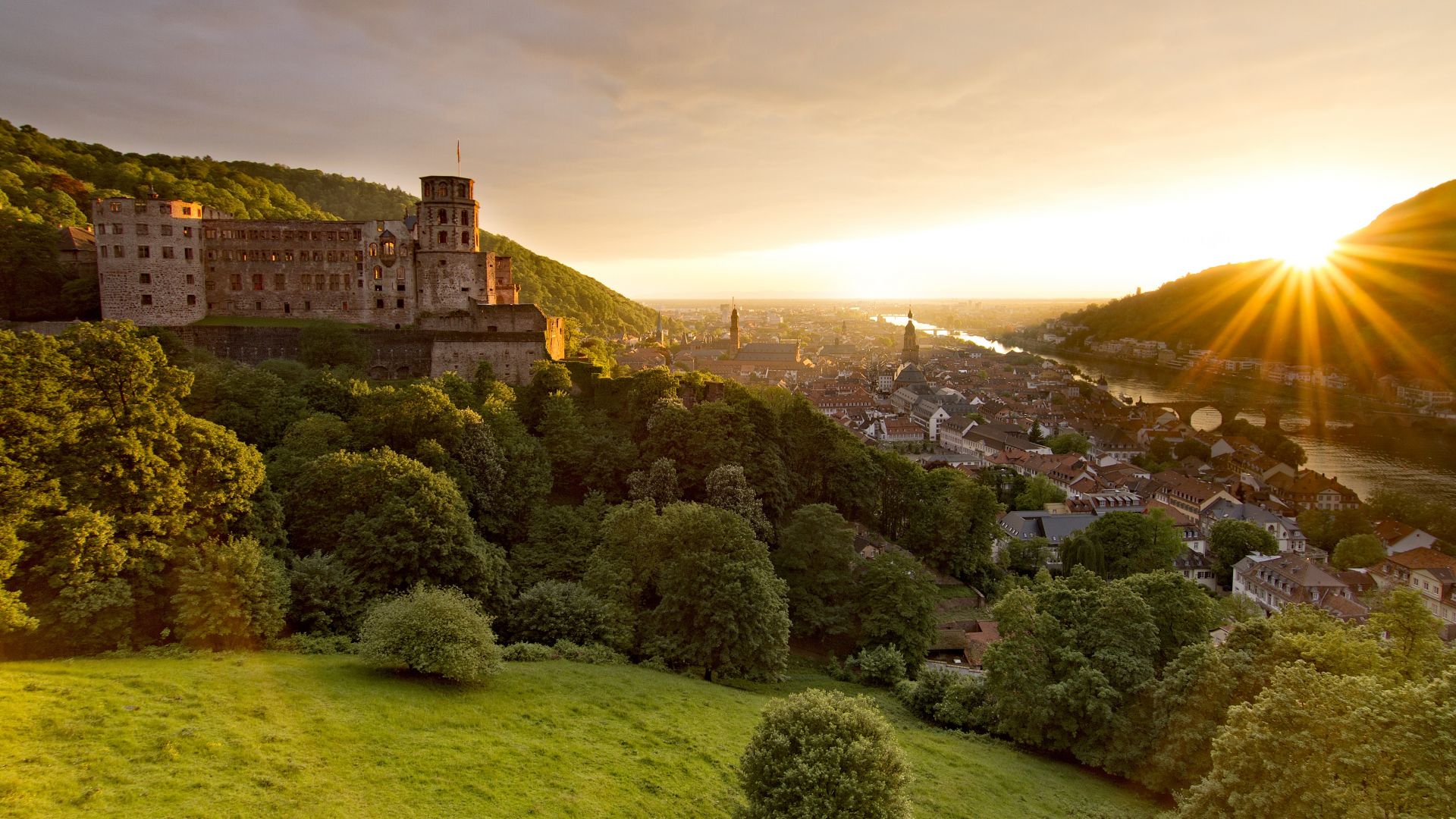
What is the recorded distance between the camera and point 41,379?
65.9ft

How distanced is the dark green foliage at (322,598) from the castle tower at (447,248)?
26619mm

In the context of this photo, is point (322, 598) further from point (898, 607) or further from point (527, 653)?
point (898, 607)

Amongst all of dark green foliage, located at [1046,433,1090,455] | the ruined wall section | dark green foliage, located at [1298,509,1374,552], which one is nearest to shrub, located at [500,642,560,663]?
the ruined wall section

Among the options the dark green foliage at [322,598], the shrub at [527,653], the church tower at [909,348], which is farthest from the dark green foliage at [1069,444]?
the church tower at [909,348]

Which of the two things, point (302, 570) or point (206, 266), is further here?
point (206, 266)

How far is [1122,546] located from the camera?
161 feet

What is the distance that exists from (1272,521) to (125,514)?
237ft

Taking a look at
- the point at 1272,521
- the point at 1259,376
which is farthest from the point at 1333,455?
the point at 1259,376

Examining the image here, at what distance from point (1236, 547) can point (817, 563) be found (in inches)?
1435

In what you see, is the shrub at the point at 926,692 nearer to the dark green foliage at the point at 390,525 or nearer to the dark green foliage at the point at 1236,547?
the dark green foliage at the point at 390,525

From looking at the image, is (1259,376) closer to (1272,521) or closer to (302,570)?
(1272,521)

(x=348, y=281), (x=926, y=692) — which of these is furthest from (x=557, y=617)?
(x=348, y=281)

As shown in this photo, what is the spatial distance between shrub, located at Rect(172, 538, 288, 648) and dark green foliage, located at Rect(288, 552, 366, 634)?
1282mm

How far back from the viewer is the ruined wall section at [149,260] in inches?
1694
